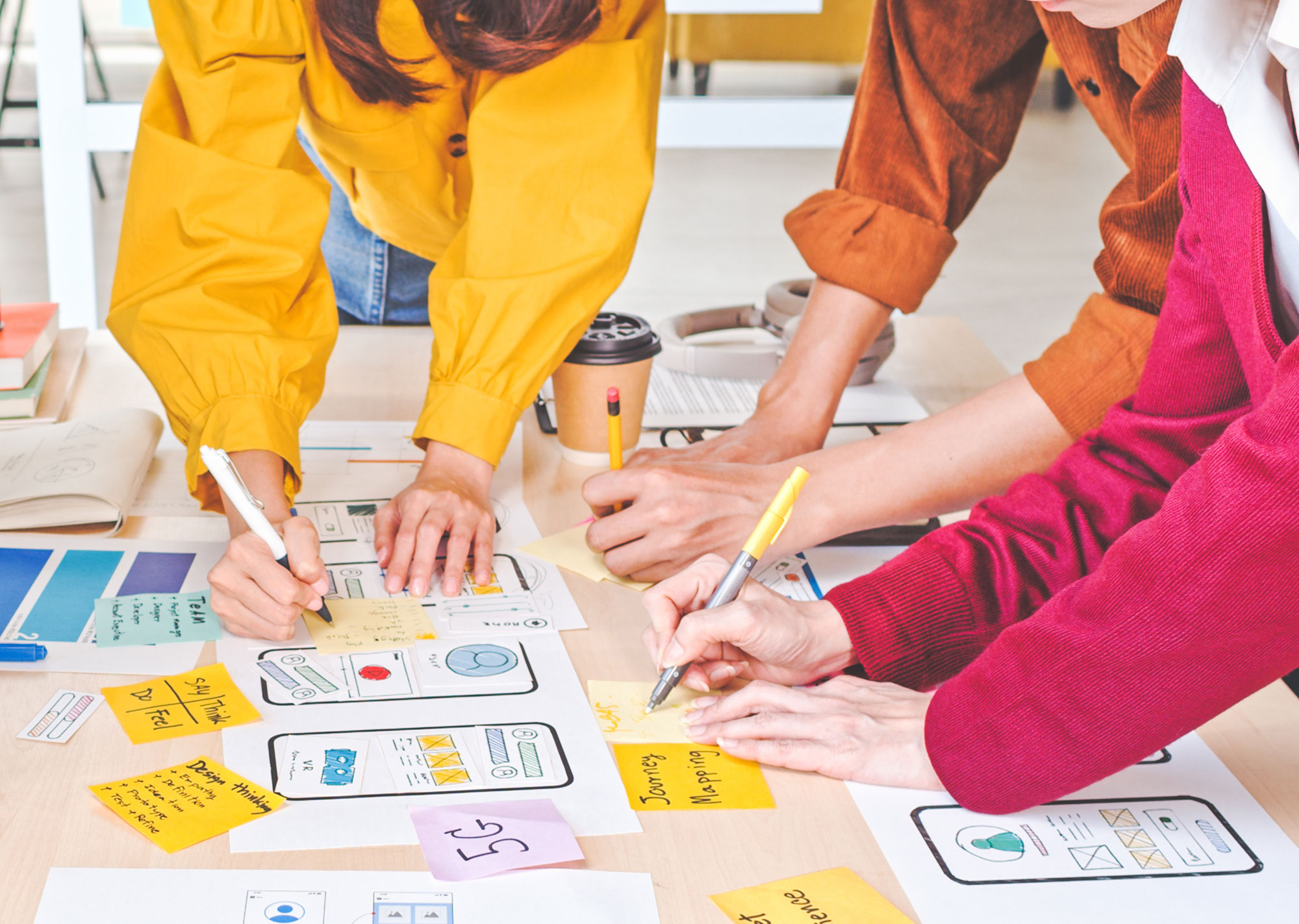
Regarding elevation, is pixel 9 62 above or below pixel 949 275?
above

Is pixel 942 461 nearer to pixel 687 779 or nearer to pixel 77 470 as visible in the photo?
pixel 687 779

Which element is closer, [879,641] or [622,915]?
[622,915]

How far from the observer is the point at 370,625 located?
0.94 metres

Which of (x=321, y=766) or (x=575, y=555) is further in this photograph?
(x=575, y=555)

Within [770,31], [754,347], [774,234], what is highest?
[754,347]

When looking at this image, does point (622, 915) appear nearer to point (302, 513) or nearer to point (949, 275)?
point (302, 513)

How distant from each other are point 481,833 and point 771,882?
0.16m

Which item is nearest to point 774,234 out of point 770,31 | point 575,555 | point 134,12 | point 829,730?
point 770,31

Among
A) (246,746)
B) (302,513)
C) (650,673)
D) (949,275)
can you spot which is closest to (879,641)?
(650,673)

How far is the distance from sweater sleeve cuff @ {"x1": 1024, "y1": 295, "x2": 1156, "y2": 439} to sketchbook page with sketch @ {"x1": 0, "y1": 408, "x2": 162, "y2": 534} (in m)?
0.80

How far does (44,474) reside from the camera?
1120 millimetres

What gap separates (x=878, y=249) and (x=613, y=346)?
28cm

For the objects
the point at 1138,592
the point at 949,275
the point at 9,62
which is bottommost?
the point at 949,275

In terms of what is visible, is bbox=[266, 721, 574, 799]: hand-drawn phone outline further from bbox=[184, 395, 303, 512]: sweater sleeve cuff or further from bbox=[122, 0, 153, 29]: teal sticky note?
bbox=[122, 0, 153, 29]: teal sticky note
